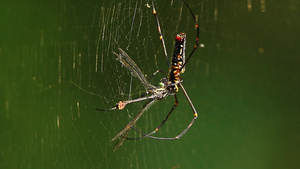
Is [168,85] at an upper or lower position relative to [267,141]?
upper

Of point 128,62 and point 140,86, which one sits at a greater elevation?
point 128,62

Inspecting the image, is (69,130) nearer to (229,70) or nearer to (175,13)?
(175,13)

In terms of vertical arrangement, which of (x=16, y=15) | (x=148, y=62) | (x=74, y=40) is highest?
(x=16, y=15)

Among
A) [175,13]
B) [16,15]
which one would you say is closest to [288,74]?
[175,13]

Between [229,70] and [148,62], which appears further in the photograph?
[229,70]

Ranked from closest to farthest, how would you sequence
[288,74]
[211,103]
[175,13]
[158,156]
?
[175,13]
[158,156]
[211,103]
[288,74]

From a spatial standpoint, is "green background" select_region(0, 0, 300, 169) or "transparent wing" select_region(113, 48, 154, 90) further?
"green background" select_region(0, 0, 300, 169)

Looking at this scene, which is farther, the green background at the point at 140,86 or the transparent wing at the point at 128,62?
the green background at the point at 140,86

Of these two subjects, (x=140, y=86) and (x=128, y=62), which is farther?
(x=140, y=86)
